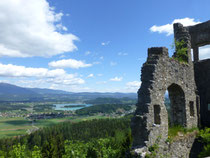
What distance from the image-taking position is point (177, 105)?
12.1 m

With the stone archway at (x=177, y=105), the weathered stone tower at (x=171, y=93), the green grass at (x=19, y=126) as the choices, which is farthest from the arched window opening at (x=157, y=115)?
the green grass at (x=19, y=126)

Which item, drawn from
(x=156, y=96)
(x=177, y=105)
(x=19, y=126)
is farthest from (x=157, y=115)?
(x=19, y=126)

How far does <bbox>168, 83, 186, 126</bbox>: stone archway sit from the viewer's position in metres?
11.8

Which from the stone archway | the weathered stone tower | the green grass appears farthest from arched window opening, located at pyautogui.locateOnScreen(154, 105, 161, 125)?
the green grass

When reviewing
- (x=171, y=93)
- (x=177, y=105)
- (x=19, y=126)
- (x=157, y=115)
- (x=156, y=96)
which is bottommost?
(x=19, y=126)

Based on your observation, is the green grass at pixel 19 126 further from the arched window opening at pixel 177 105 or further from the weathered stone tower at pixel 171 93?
the weathered stone tower at pixel 171 93

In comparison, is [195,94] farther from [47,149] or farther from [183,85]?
[47,149]

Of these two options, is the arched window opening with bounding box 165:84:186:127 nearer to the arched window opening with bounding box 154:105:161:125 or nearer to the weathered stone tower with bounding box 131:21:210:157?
the weathered stone tower with bounding box 131:21:210:157

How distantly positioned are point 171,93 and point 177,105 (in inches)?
35.6

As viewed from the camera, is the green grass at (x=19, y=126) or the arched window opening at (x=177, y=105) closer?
the arched window opening at (x=177, y=105)

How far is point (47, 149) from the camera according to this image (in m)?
44.7

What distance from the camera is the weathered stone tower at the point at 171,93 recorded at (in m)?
9.12

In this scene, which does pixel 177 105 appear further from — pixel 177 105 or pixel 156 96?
pixel 156 96

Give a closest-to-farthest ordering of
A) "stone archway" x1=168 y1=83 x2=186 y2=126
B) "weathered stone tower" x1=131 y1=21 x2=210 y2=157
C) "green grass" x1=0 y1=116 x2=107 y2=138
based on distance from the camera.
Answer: "weathered stone tower" x1=131 y1=21 x2=210 y2=157, "stone archway" x1=168 y1=83 x2=186 y2=126, "green grass" x1=0 y1=116 x2=107 y2=138
